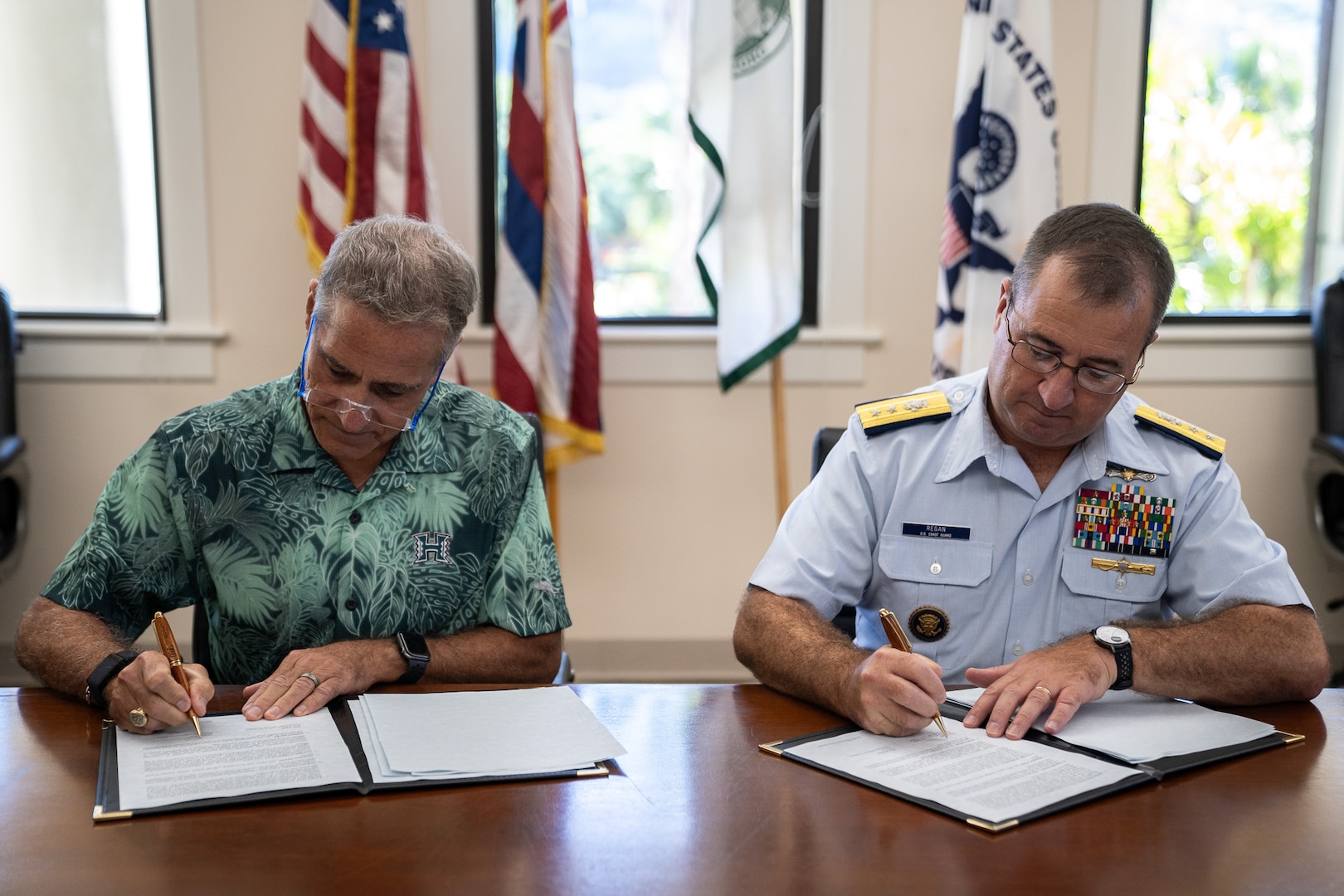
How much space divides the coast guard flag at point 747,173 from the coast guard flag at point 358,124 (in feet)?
2.67

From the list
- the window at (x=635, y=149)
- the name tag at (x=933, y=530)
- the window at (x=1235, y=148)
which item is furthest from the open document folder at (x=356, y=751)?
the window at (x=1235, y=148)

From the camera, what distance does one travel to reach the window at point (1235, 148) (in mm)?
3367

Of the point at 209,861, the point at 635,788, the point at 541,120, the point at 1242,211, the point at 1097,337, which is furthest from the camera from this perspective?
the point at 1242,211

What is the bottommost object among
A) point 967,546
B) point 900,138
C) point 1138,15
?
point 967,546

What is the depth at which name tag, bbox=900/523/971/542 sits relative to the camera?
164 cm

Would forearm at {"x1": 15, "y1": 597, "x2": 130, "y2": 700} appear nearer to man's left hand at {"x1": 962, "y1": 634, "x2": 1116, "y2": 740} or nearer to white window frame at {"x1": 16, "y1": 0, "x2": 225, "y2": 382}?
man's left hand at {"x1": 962, "y1": 634, "x2": 1116, "y2": 740}

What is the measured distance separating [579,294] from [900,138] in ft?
3.70

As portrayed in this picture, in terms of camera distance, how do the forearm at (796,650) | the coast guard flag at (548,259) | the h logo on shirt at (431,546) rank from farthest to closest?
the coast guard flag at (548,259) → the h logo on shirt at (431,546) → the forearm at (796,650)

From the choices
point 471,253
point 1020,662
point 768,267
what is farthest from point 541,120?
point 1020,662

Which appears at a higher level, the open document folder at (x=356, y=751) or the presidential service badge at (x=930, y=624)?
the open document folder at (x=356, y=751)

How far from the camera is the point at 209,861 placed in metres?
0.91

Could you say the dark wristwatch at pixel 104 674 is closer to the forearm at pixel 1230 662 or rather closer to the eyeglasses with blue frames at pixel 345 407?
the eyeglasses with blue frames at pixel 345 407

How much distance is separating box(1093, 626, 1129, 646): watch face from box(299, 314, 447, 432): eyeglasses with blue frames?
3.17 ft

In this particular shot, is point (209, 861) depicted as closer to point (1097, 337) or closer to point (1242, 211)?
point (1097, 337)
